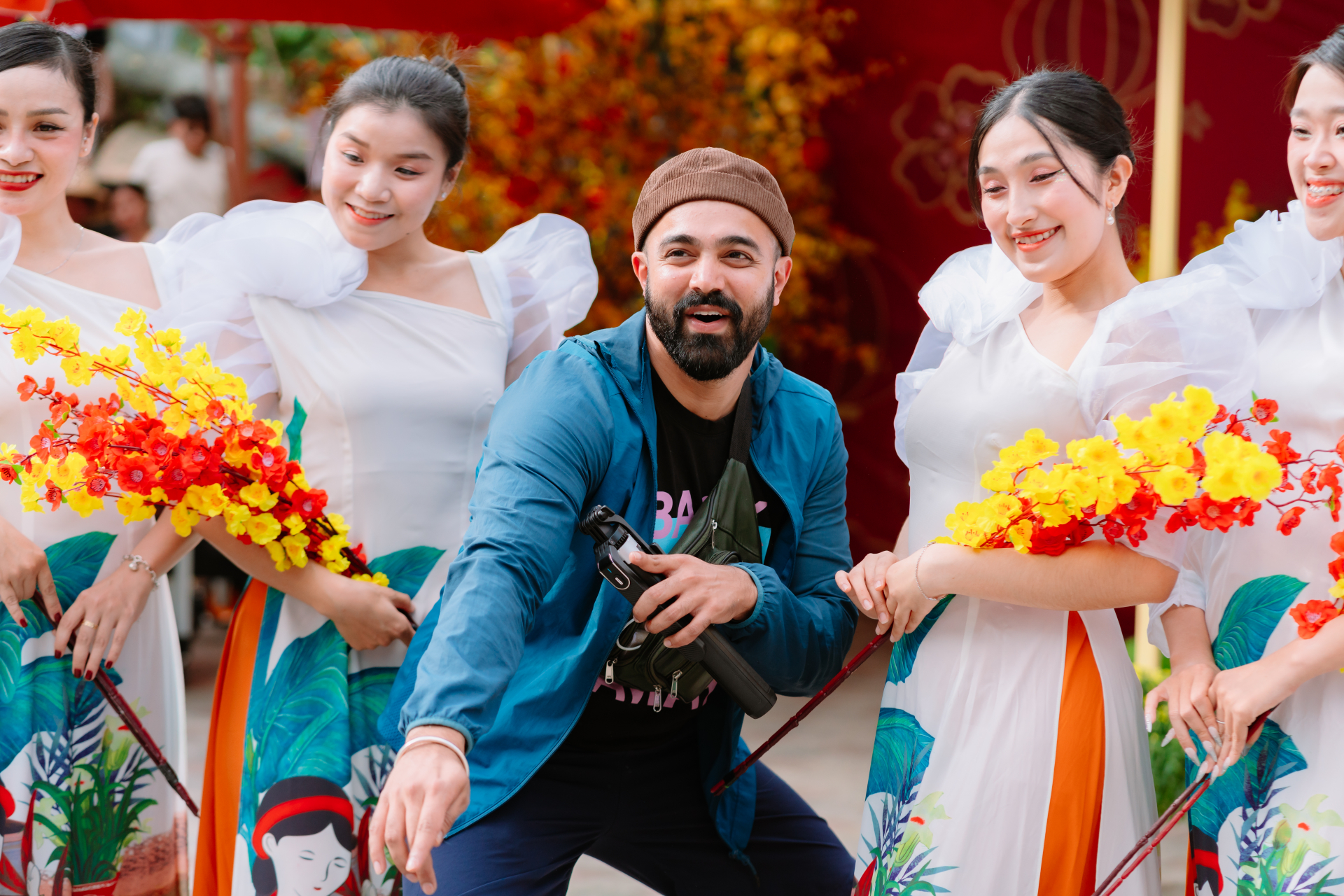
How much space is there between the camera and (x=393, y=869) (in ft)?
8.66

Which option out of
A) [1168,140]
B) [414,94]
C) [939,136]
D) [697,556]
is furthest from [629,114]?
[697,556]

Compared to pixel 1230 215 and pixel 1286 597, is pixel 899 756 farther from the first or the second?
pixel 1230 215

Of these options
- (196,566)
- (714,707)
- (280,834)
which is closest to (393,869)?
Answer: (280,834)

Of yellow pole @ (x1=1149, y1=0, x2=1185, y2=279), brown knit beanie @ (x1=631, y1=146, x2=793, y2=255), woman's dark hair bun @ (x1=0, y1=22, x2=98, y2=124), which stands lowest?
brown knit beanie @ (x1=631, y1=146, x2=793, y2=255)

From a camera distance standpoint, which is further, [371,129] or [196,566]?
[196,566]

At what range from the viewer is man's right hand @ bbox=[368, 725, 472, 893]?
172cm

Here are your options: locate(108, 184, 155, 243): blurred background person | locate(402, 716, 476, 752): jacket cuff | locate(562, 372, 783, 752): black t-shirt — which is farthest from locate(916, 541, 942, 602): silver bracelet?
locate(108, 184, 155, 243): blurred background person

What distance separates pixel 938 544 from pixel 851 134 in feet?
15.4

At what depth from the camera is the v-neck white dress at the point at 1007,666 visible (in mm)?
2186

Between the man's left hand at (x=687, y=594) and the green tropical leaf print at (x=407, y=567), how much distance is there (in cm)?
67

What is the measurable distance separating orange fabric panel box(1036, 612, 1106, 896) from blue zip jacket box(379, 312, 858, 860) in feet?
1.59

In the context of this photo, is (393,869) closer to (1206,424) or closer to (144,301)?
(144,301)

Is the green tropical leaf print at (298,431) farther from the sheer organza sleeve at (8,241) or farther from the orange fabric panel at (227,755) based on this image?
the sheer organza sleeve at (8,241)

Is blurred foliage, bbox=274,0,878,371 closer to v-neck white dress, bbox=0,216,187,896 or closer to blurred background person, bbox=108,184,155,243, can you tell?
blurred background person, bbox=108,184,155,243
